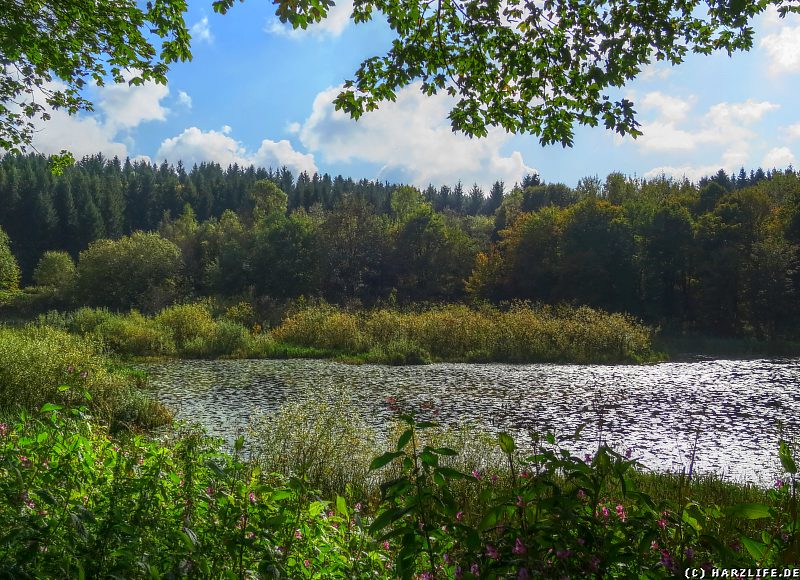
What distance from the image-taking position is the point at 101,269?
3712 cm

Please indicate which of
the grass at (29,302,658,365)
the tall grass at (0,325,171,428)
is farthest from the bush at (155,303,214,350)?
the tall grass at (0,325,171,428)

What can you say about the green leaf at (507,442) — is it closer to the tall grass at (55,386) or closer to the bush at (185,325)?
the tall grass at (55,386)

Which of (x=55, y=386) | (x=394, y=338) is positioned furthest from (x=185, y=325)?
(x=55, y=386)

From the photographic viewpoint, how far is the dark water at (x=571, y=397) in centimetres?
897

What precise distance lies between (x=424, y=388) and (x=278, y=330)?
491 inches

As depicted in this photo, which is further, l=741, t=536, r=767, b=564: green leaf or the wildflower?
the wildflower

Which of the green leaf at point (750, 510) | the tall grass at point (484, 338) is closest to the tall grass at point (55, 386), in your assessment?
the green leaf at point (750, 510)

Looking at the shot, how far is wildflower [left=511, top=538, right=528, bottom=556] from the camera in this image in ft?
5.75

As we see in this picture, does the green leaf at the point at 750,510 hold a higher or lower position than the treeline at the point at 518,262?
lower

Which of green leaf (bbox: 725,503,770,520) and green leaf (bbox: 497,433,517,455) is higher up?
green leaf (bbox: 497,433,517,455)

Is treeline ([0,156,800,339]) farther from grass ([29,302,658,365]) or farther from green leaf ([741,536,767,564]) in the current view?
green leaf ([741,536,767,564])

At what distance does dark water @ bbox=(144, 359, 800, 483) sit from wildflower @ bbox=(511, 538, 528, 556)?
4.89 meters

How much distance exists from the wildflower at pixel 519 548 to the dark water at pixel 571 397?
4.89 meters

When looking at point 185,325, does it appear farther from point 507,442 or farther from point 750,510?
point 750,510
